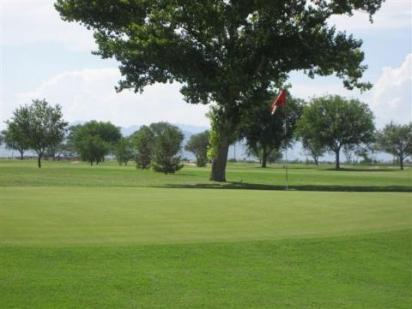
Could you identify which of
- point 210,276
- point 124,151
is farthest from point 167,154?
point 210,276

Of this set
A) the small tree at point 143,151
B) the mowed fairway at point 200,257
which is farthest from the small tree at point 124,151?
the mowed fairway at point 200,257

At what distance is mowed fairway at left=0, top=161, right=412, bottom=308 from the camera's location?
9906 millimetres

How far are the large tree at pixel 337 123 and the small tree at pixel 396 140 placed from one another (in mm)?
10262

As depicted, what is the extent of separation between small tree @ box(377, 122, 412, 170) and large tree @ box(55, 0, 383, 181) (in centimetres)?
8349

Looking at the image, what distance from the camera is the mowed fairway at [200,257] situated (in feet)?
32.5

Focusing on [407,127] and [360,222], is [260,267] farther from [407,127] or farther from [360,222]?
[407,127]

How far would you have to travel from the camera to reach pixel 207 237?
521 inches

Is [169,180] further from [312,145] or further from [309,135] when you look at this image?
[312,145]

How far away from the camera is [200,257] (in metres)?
12.0

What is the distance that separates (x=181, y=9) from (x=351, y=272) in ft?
100

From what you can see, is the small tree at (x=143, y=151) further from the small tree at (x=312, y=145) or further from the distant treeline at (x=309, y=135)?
the small tree at (x=312, y=145)

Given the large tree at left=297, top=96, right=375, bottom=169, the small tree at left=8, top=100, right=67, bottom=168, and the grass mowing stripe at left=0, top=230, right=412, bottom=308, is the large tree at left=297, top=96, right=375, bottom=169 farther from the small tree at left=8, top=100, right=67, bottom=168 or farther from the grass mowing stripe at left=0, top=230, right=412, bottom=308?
the grass mowing stripe at left=0, top=230, right=412, bottom=308

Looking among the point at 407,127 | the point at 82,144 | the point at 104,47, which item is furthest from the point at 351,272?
the point at 407,127

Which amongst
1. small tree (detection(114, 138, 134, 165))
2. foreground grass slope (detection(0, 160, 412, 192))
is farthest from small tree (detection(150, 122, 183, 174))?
small tree (detection(114, 138, 134, 165))
